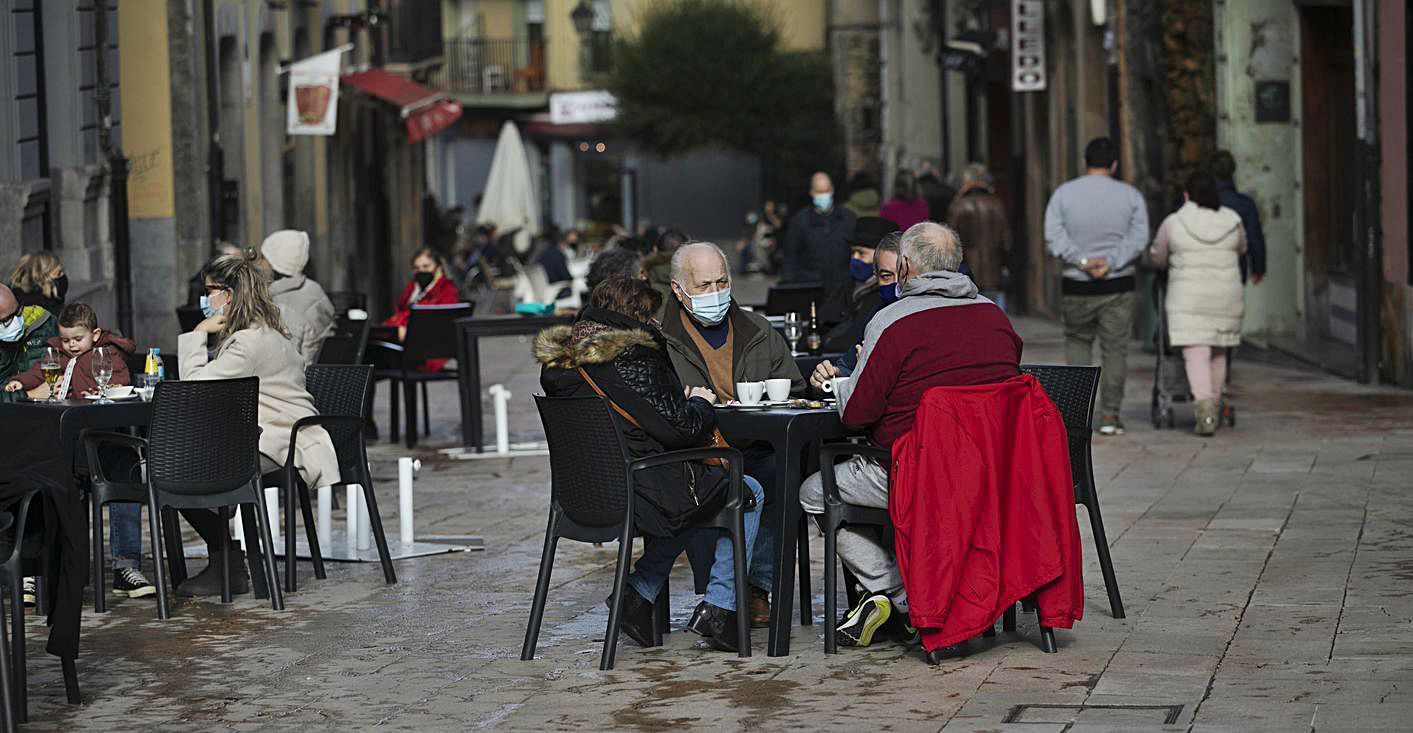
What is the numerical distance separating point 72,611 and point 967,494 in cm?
281

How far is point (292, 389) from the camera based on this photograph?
9.76 m

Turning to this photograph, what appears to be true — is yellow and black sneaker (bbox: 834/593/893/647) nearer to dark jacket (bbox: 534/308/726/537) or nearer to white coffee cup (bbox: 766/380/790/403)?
dark jacket (bbox: 534/308/726/537)

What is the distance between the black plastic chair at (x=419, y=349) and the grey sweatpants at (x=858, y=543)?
734 centimetres

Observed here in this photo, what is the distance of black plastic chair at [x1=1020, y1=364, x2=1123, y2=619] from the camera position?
27.8ft

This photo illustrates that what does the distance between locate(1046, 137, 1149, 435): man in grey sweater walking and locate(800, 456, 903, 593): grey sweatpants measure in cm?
627

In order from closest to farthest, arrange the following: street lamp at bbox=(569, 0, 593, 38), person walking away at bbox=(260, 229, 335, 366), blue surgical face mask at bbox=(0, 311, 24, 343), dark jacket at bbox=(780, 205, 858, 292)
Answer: blue surgical face mask at bbox=(0, 311, 24, 343), person walking away at bbox=(260, 229, 335, 366), dark jacket at bbox=(780, 205, 858, 292), street lamp at bbox=(569, 0, 593, 38)

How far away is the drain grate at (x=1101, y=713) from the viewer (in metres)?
6.75

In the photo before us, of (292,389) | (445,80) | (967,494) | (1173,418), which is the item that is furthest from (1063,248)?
(445,80)

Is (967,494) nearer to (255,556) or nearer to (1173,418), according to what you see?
(255,556)

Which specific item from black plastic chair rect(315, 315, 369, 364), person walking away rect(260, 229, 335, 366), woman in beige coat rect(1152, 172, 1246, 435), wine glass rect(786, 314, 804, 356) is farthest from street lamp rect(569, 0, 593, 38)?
wine glass rect(786, 314, 804, 356)

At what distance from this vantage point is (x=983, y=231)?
2147cm

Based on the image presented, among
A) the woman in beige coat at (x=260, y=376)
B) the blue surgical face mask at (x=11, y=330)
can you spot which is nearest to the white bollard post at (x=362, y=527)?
the woman in beige coat at (x=260, y=376)

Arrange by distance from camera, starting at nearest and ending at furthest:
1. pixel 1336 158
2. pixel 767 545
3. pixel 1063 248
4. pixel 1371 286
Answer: pixel 767 545 < pixel 1063 248 < pixel 1371 286 < pixel 1336 158

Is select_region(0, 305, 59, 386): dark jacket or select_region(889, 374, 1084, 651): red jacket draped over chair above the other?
select_region(0, 305, 59, 386): dark jacket
